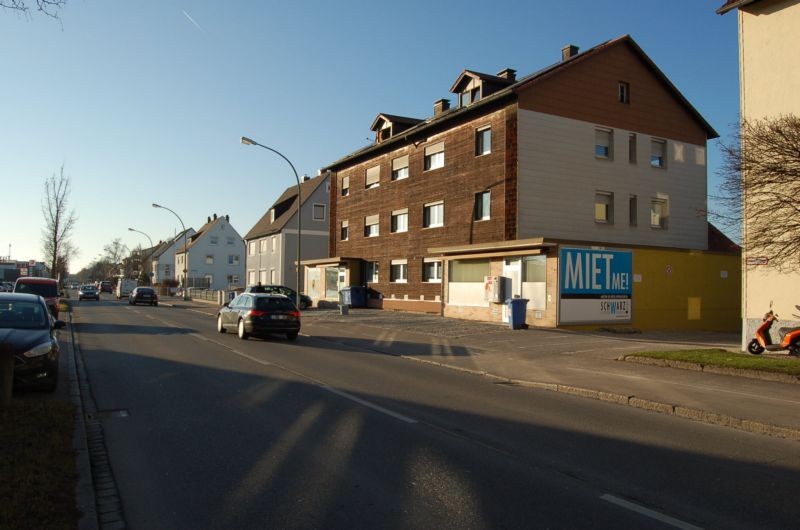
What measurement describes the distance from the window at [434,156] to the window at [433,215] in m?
1.96

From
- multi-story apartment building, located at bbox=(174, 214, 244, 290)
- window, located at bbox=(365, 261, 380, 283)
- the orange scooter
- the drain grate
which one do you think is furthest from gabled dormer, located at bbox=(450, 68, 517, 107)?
multi-story apartment building, located at bbox=(174, 214, 244, 290)

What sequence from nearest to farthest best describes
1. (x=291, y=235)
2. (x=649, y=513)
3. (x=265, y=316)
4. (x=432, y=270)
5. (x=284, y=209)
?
(x=649, y=513), (x=265, y=316), (x=432, y=270), (x=291, y=235), (x=284, y=209)

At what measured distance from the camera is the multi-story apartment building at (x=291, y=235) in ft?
173

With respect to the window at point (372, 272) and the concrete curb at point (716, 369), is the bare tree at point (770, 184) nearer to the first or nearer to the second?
the concrete curb at point (716, 369)

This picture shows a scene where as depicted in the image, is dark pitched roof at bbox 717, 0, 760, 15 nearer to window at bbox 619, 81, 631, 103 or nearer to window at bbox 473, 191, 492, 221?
window at bbox 473, 191, 492, 221

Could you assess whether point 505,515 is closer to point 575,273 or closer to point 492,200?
point 575,273

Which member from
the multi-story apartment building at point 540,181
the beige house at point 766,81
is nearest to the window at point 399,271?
the multi-story apartment building at point 540,181

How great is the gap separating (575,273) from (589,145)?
836cm

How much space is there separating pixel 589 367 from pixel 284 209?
47926 millimetres

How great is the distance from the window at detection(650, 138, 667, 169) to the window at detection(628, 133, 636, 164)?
3.98 feet

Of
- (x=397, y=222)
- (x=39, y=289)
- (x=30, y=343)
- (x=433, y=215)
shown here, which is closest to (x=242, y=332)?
(x=30, y=343)

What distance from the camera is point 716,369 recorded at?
12.3 m

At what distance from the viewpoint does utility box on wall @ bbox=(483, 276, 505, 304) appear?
23.6 metres

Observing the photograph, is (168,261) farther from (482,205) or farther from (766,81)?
(766,81)
